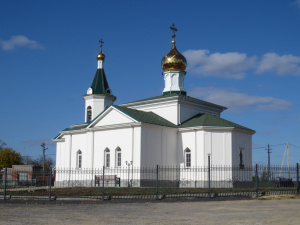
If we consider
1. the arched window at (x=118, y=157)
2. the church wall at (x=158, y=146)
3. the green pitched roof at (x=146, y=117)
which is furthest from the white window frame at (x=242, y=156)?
the arched window at (x=118, y=157)

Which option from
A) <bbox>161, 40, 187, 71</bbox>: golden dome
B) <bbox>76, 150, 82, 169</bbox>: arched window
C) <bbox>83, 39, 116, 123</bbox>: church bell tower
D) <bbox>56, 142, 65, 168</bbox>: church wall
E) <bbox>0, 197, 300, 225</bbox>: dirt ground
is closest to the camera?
<bbox>0, 197, 300, 225</bbox>: dirt ground

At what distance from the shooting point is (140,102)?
1231 inches

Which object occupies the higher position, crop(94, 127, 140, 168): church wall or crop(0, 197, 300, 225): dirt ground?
crop(94, 127, 140, 168): church wall

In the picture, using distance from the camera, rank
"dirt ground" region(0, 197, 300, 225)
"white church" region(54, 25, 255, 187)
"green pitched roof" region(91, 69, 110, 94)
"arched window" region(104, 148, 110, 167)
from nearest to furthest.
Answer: "dirt ground" region(0, 197, 300, 225)
"white church" region(54, 25, 255, 187)
"arched window" region(104, 148, 110, 167)
"green pitched roof" region(91, 69, 110, 94)

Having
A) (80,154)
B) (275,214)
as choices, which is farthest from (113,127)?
(275,214)

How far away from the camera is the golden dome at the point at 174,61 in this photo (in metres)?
32.2

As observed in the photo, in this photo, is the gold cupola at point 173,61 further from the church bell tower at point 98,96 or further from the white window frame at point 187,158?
the white window frame at point 187,158

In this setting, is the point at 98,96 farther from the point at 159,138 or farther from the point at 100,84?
the point at 159,138

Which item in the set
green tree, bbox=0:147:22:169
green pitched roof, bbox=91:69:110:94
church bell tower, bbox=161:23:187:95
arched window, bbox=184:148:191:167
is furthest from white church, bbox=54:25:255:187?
green tree, bbox=0:147:22:169

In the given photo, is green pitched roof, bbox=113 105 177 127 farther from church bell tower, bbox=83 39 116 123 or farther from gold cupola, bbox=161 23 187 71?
church bell tower, bbox=83 39 116 123

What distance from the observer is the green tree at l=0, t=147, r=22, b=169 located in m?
52.9

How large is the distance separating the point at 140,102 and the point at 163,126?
14.6 feet

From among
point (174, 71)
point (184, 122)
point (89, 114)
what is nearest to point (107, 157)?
point (184, 122)

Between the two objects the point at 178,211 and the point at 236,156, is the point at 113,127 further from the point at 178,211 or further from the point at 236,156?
the point at 178,211
